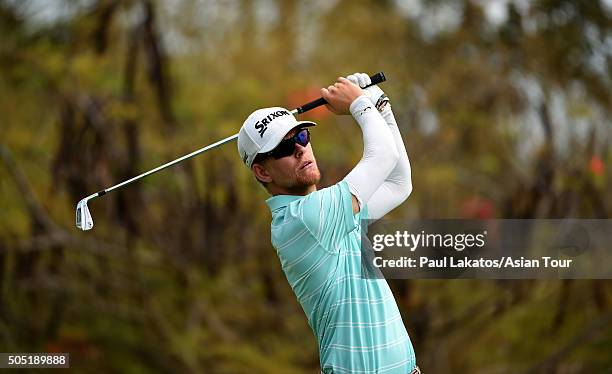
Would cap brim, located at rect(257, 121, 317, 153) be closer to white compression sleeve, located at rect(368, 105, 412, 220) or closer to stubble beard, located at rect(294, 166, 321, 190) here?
stubble beard, located at rect(294, 166, 321, 190)

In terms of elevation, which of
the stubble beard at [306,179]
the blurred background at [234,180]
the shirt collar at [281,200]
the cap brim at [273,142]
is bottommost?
the shirt collar at [281,200]

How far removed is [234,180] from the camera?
6855mm

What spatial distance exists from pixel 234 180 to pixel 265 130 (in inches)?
167

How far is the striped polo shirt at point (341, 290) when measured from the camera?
8.25ft

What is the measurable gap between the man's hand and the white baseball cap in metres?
0.08

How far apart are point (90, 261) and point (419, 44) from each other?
3.39 m

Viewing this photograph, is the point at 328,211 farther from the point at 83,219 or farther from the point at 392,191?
the point at 83,219

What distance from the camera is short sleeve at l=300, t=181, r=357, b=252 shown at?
248 centimetres

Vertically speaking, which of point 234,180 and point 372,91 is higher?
point 234,180

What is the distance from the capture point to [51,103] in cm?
800

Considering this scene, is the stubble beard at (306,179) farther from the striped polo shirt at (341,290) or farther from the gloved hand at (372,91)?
the gloved hand at (372,91)

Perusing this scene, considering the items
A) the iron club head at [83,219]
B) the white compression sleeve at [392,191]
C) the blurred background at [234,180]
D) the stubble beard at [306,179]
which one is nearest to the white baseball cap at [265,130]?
the stubble beard at [306,179]

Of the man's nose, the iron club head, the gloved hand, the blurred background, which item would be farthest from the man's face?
the blurred background

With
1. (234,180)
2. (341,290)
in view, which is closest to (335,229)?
(341,290)
